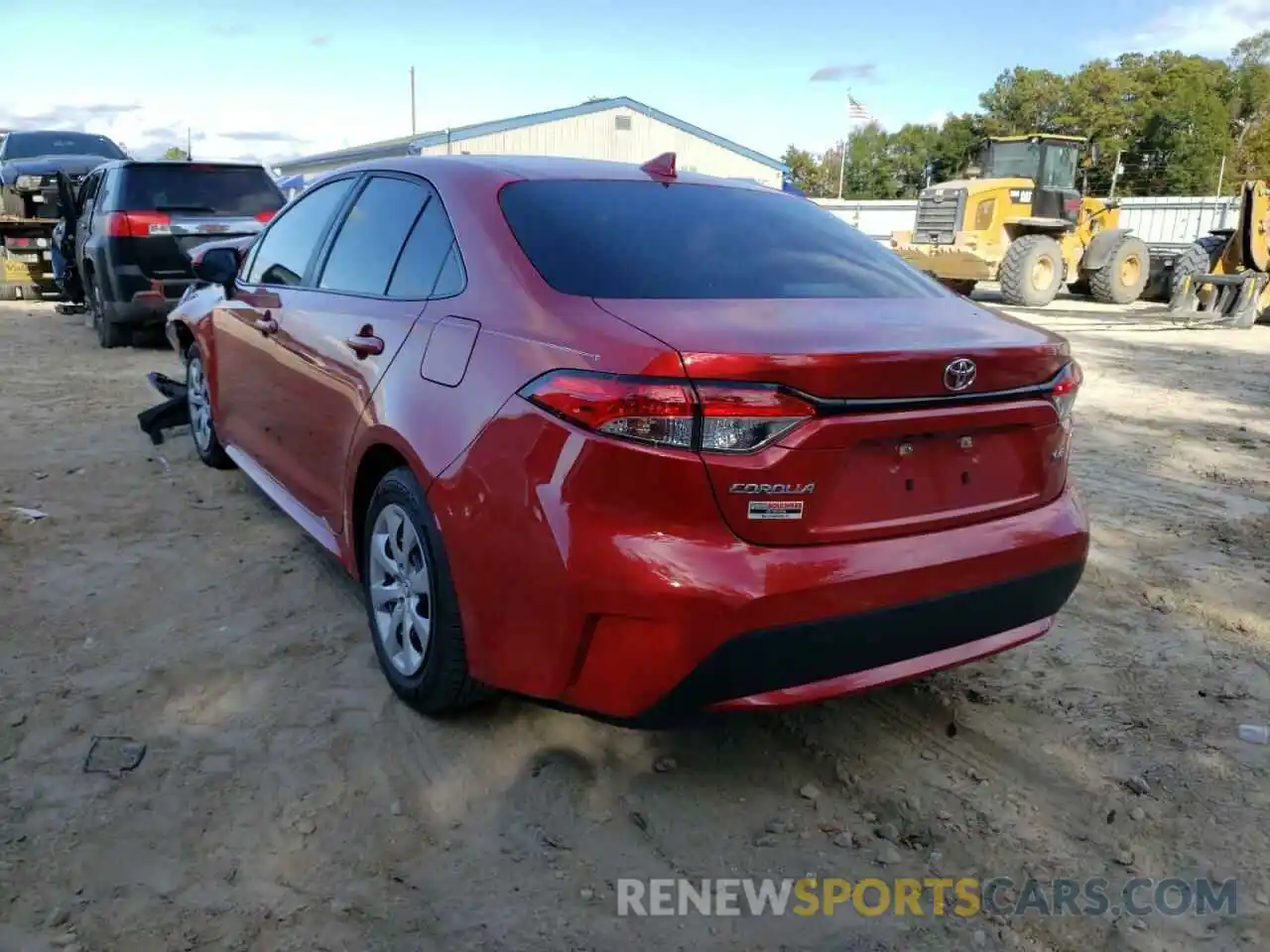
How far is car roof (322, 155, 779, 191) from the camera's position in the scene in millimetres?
3117

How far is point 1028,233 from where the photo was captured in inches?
687

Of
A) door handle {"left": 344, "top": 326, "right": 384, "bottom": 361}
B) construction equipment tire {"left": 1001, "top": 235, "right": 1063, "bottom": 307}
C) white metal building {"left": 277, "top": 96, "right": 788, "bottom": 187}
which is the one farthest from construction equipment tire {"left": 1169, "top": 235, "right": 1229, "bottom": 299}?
door handle {"left": 344, "top": 326, "right": 384, "bottom": 361}

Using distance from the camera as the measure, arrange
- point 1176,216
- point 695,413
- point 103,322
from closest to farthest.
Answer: point 695,413
point 103,322
point 1176,216

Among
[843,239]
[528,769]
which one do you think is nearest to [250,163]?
[843,239]

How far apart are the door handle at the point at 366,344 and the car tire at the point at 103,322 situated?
7476 mm

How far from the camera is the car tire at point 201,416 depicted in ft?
17.7

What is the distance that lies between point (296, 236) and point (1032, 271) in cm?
1481

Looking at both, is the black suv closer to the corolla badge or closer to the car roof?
the car roof

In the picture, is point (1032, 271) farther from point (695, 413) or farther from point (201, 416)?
point (695, 413)

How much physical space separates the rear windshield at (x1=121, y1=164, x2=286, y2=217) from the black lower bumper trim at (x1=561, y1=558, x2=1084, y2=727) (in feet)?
27.7

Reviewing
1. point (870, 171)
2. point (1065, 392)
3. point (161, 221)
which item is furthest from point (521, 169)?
point (870, 171)

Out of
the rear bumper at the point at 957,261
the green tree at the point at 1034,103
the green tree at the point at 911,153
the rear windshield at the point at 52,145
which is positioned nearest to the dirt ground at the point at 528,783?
the rear bumper at the point at 957,261

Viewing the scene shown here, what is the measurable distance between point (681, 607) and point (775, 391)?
0.52 metres

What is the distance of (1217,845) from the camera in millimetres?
2543
